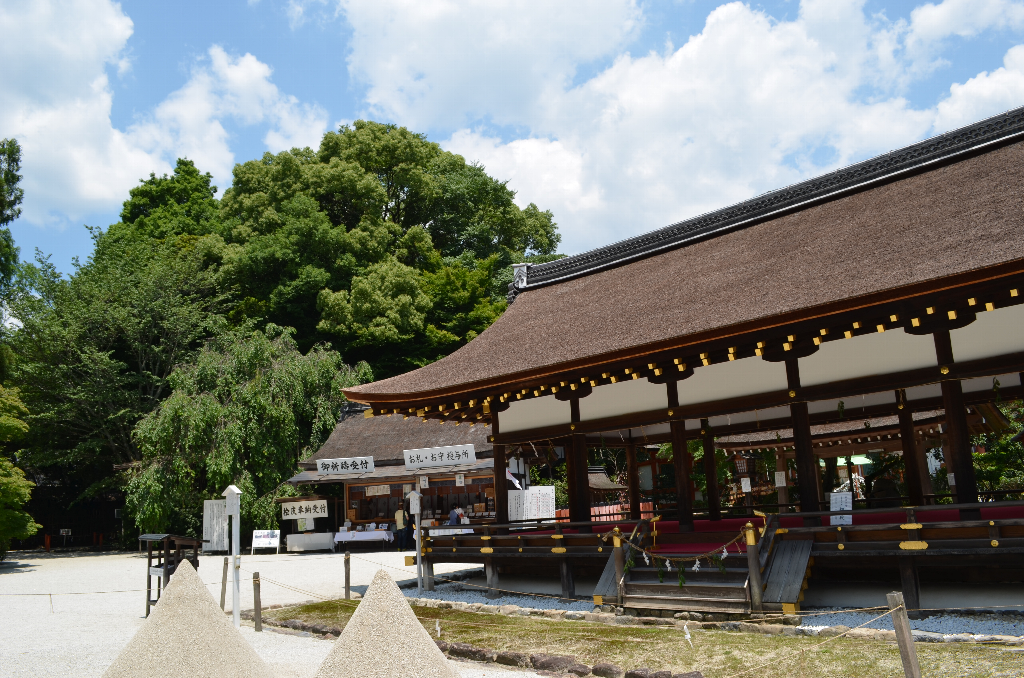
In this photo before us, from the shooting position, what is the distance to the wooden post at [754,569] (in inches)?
310

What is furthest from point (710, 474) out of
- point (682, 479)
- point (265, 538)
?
point (265, 538)

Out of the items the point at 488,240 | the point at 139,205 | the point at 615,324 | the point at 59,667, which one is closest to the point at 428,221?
the point at 488,240

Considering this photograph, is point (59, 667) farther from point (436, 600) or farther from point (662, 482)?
point (662, 482)

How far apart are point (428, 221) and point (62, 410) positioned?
20.4 m

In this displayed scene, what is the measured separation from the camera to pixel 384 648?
138 inches

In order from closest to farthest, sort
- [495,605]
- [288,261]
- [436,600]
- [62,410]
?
[495,605] → [436,600] → [62,410] → [288,261]

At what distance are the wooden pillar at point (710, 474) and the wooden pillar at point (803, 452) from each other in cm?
324

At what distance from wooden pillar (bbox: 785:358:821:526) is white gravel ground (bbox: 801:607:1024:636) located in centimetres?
126

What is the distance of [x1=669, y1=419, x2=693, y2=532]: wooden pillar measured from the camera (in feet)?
33.1

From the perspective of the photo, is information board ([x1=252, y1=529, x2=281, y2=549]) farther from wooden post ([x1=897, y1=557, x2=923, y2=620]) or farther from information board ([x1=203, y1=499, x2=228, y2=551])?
wooden post ([x1=897, y1=557, x2=923, y2=620])

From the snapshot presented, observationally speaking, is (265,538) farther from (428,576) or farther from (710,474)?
(710,474)

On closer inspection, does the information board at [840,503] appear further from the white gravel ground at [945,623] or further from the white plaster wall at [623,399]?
the white plaster wall at [623,399]

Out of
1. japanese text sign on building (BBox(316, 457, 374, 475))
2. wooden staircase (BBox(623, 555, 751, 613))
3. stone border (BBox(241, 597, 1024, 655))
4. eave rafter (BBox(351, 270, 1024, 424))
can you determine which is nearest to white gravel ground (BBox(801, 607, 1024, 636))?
stone border (BBox(241, 597, 1024, 655))

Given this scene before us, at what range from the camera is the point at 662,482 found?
23.5 meters
